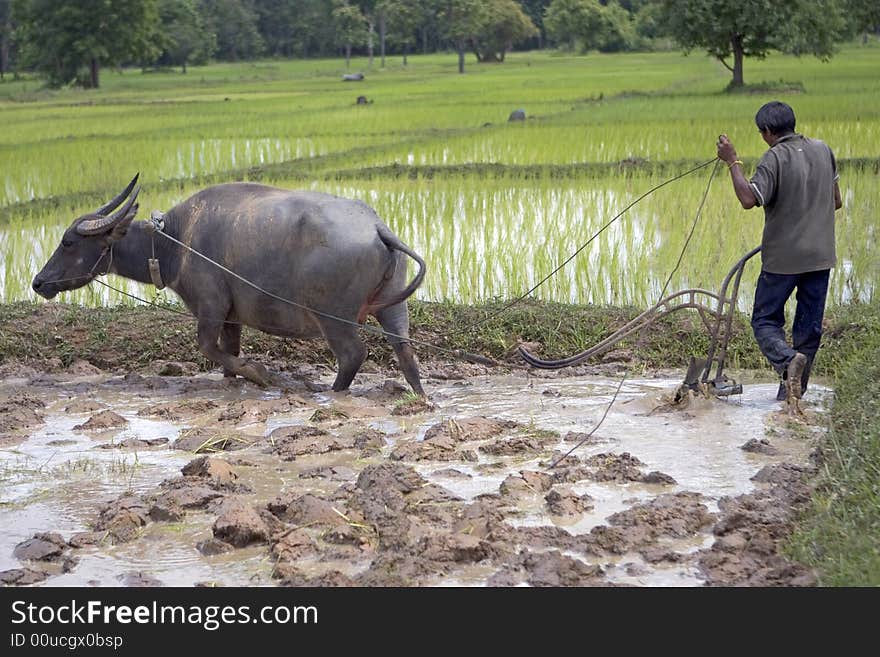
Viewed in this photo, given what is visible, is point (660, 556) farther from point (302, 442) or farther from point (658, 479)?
point (302, 442)

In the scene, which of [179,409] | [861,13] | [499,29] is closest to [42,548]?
[179,409]

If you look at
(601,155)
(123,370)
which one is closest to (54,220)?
(123,370)

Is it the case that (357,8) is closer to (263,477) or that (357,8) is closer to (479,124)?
(479,124)

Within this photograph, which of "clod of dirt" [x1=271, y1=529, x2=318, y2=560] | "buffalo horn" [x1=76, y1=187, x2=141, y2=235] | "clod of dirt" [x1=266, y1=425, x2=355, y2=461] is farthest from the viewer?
"buffalo horn" [x1=76, y1=187, x2=141, y2=235]

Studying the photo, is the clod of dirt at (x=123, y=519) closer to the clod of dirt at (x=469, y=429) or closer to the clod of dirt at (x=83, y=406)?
the clod of dirt at (x=469, y=429)

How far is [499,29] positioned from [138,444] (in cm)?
4434

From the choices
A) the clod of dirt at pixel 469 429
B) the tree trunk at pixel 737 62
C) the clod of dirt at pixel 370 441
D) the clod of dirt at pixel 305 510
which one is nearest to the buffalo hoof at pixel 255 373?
the clod of dirt at pixel 370 441

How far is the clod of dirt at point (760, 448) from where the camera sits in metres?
4.43

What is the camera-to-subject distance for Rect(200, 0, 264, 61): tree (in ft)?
172

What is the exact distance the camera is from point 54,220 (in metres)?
9.48

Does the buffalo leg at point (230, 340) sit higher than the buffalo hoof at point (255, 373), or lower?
higher

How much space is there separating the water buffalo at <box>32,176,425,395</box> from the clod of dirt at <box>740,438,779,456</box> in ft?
5.07

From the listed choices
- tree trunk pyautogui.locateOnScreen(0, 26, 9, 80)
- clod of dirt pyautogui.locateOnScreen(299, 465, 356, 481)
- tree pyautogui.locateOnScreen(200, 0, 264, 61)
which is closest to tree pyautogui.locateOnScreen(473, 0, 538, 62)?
tree pyautogui.locateOnScreen(200, 0, 264, 61)

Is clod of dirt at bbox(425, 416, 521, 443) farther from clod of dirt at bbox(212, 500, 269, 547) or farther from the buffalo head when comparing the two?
the buffalo head
